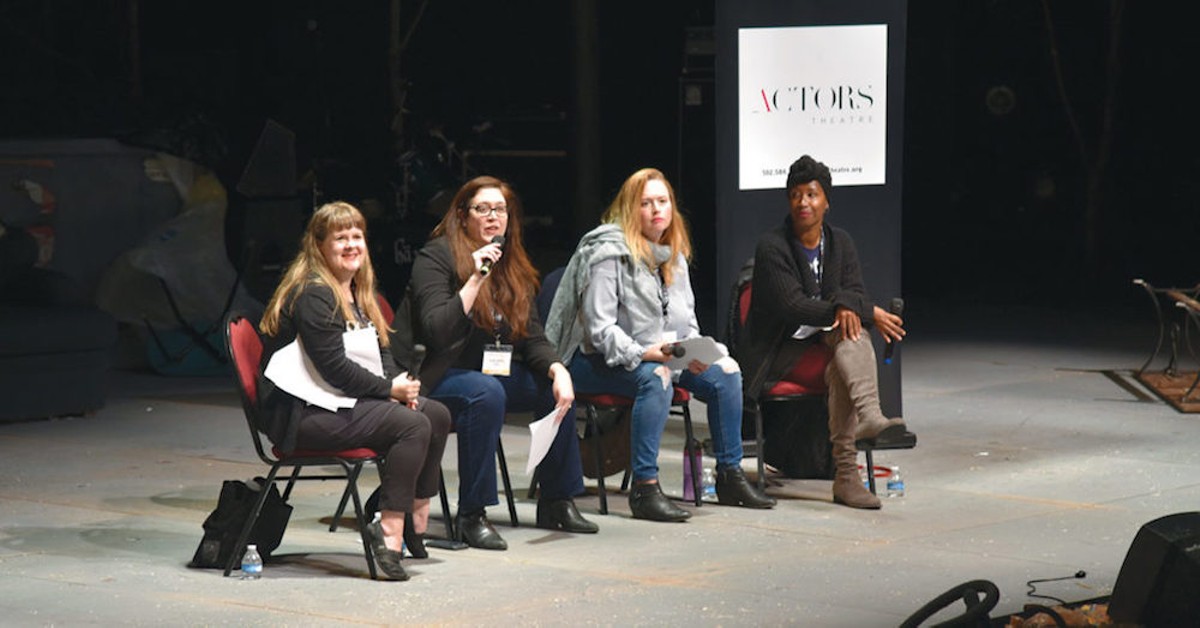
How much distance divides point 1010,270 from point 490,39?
4913 mm

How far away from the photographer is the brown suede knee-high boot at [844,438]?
8.19 m

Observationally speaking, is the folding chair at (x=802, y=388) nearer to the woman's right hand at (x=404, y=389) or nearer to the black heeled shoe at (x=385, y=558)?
the woman's right hand at (x=404, y=389)

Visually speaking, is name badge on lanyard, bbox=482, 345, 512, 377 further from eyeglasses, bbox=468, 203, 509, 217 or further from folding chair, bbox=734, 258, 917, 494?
folding chair, bbox=734, 258, 917, 494

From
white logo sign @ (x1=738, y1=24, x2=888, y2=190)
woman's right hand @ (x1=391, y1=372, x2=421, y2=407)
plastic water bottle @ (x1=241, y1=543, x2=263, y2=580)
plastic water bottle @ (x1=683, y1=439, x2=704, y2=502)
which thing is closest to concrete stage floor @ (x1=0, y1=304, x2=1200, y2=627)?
plastic water bottle @ (x1=241, y1=543, x2=263, y2=580)

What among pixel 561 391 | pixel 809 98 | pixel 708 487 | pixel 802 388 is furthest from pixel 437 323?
pixel 809 98

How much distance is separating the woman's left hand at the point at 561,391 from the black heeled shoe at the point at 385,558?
944 millimetres

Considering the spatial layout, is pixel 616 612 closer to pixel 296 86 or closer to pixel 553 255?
pixel 553 255

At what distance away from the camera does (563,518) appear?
25.1 feet

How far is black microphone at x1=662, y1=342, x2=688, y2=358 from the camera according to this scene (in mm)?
7848

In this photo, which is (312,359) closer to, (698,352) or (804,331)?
(698,352)

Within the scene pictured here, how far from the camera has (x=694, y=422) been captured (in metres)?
10.4

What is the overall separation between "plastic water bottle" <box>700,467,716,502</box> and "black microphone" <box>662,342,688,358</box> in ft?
2.23

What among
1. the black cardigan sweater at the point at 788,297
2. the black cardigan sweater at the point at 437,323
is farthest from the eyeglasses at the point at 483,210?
the black cardigan sweater at the point at 788,297

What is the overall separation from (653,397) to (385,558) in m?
1.53
